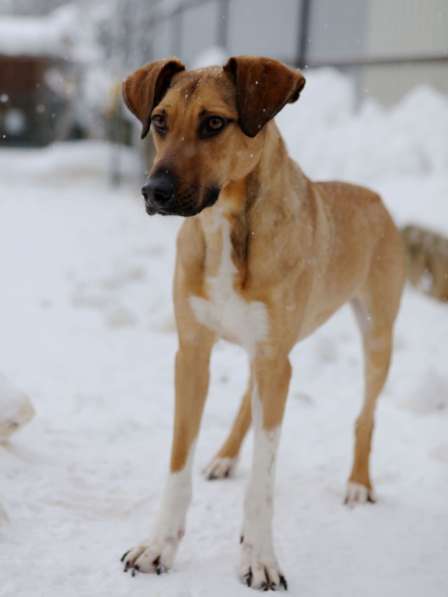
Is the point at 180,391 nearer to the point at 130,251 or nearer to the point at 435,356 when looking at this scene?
the point at 435,356

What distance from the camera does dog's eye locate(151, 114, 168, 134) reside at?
9.05 feet

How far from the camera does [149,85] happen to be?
9.60 ft

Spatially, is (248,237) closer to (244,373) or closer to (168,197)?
(168,197)

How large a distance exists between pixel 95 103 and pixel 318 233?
16.1 m

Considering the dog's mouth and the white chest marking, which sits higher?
the dog's mouth

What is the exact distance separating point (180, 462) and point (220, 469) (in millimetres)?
769

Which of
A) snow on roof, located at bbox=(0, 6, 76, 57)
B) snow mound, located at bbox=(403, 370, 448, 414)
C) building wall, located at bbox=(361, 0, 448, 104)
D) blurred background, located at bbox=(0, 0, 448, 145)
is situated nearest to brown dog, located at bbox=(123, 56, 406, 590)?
snow mound, located at bbox=(403, 370, 448, 414)

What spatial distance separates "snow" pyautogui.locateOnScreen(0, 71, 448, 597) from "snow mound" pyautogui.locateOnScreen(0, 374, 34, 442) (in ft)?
0.41

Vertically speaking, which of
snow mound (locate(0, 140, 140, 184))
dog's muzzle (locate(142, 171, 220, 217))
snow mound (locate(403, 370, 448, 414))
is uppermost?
dog's muzzle (locate(142, 171, 220, 217))

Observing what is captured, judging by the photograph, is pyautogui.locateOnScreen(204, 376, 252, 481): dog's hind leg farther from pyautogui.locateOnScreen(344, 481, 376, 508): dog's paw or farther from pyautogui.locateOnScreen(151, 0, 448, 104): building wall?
pyautogui.locateOnScreen(151, 0, 448, 104): building wall

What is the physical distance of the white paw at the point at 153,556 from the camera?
9.61 ft

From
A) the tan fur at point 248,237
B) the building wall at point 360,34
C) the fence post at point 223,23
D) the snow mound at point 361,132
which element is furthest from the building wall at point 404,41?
the fence post at point 223,23

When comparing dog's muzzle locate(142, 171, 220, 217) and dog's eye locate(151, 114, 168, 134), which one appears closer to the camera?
dog's muzzle locate(142, 171, 220, 217)

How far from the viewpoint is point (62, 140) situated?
1873 cm
